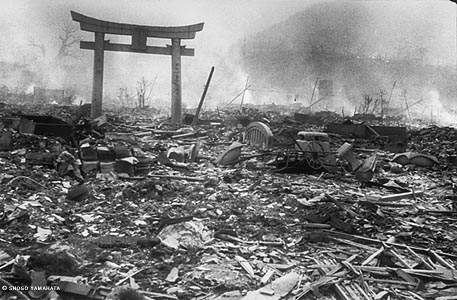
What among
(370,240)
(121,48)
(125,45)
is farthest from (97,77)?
(370,240)

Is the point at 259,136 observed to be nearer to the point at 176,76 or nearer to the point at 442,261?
the point at 176,76

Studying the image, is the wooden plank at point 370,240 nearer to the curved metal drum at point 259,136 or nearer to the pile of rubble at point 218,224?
the pile of rubble at point 218,224

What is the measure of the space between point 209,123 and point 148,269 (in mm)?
12709

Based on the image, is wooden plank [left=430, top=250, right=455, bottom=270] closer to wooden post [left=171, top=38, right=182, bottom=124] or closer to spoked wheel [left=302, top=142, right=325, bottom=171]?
spoked wheel [left=302, top=142, right=325, bottom=171]

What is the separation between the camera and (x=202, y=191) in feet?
22.3

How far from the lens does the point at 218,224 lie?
5.22 meters

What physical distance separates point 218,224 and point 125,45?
1109 centimetres

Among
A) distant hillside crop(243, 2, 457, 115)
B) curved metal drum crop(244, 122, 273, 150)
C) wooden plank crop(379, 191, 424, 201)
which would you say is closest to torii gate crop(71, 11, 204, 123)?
curved metal drum crop(244, 122, 273, 150)

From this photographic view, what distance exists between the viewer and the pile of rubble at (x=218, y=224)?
3.64 meters

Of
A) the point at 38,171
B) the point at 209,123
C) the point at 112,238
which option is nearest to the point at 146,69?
the point at 209,123

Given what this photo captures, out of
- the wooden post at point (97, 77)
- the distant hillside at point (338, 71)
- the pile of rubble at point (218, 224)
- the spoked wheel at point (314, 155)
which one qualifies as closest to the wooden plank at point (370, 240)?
the pile of rubble at point (218, 224)

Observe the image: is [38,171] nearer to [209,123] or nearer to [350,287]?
[350,287]

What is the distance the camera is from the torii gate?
13.8 m

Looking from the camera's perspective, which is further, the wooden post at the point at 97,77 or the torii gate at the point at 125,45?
the wooden post at the point at 97,77
